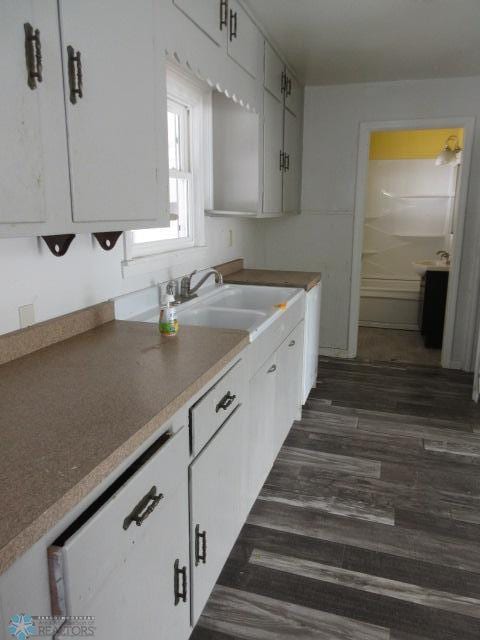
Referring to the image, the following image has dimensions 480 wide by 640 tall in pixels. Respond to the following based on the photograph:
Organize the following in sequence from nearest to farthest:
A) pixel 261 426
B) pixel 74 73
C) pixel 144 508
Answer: pixel 144 508 → pixel 74 73 → pixel 261 426

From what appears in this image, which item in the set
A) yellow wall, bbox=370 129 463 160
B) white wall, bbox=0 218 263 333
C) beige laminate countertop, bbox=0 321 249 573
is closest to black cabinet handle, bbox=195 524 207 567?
beige laminate countertop, bbox=0 321 249 573

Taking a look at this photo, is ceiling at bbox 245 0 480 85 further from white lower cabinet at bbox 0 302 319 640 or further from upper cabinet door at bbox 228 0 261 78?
white lower cabinet at bbox 0 302 319 640

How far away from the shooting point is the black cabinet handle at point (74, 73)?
118 cm

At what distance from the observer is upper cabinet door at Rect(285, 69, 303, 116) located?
3.51 m

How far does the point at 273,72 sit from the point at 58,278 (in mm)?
2136

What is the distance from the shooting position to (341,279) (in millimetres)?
4430

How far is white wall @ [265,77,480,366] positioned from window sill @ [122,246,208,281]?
1.70m

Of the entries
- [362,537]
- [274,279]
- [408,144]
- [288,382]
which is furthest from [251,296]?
[408,144]

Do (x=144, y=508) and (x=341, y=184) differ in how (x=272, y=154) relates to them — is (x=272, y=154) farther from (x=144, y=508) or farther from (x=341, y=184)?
(x=144, y=508)

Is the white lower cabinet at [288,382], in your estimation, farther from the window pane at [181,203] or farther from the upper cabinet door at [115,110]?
the upper cabinet door at [115,110]

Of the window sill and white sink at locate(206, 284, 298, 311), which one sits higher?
the window sill

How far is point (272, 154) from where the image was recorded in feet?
10.4

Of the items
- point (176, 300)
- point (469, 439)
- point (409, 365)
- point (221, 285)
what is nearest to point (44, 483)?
point (176, 300)
